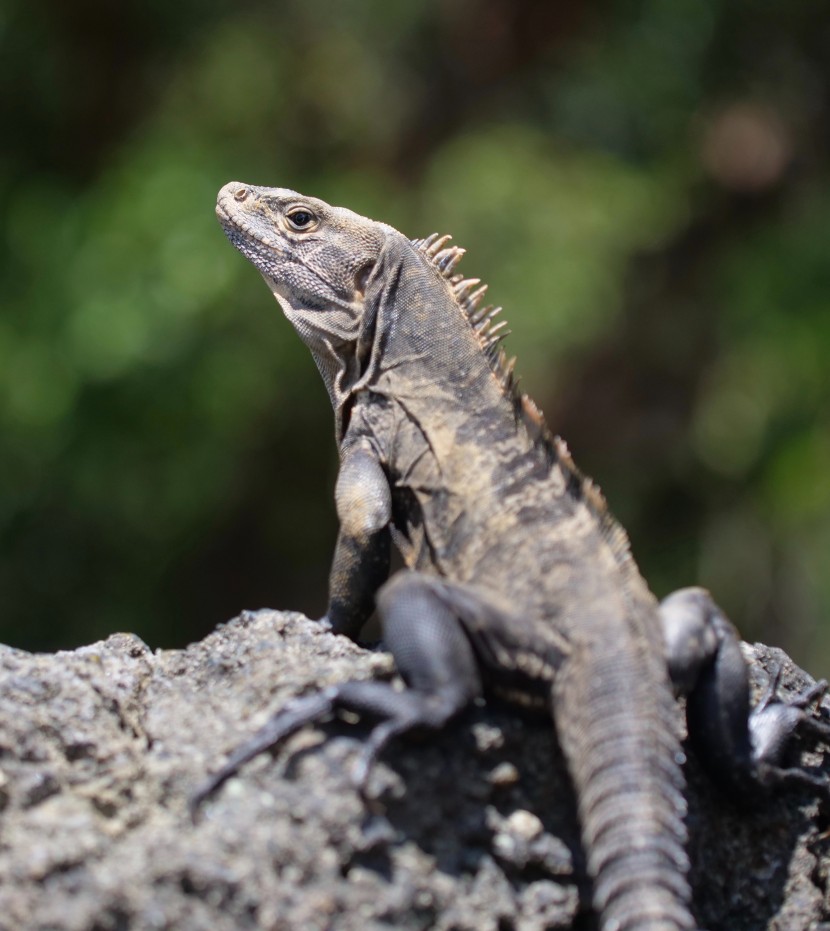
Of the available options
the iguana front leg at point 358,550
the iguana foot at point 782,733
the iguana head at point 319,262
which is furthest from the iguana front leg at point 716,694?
the iguana head at point 319,262

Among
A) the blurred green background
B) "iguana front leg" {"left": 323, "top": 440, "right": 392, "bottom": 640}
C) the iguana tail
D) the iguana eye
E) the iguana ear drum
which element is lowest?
the iguana tail

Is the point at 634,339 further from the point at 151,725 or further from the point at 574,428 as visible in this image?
the point at 151,725

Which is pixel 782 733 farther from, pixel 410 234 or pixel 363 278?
pixel 410 234

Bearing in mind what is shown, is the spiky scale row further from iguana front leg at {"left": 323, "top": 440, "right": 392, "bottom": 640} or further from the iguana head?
iguana front leg at {"left": 323, "top": 440, "right": 392, "bottom": 640}

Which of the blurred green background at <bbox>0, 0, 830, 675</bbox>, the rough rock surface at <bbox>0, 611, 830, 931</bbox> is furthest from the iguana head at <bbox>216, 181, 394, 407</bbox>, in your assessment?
the blurred green background at <bbox>0, 0, 830, 675</bbox>

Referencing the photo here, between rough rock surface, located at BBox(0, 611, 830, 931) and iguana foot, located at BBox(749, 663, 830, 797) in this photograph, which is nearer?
rough rock surface, located at BBox(0, 611, 830, 931)

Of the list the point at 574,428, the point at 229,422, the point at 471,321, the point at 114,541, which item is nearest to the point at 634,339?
the point at 574,428

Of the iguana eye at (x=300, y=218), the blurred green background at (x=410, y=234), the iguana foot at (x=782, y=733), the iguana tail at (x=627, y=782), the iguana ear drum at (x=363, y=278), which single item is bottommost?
the iguana tail at (x=627, y=782)

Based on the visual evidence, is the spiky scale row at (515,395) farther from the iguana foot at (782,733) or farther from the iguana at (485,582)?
the iguana foot at (782,733)
